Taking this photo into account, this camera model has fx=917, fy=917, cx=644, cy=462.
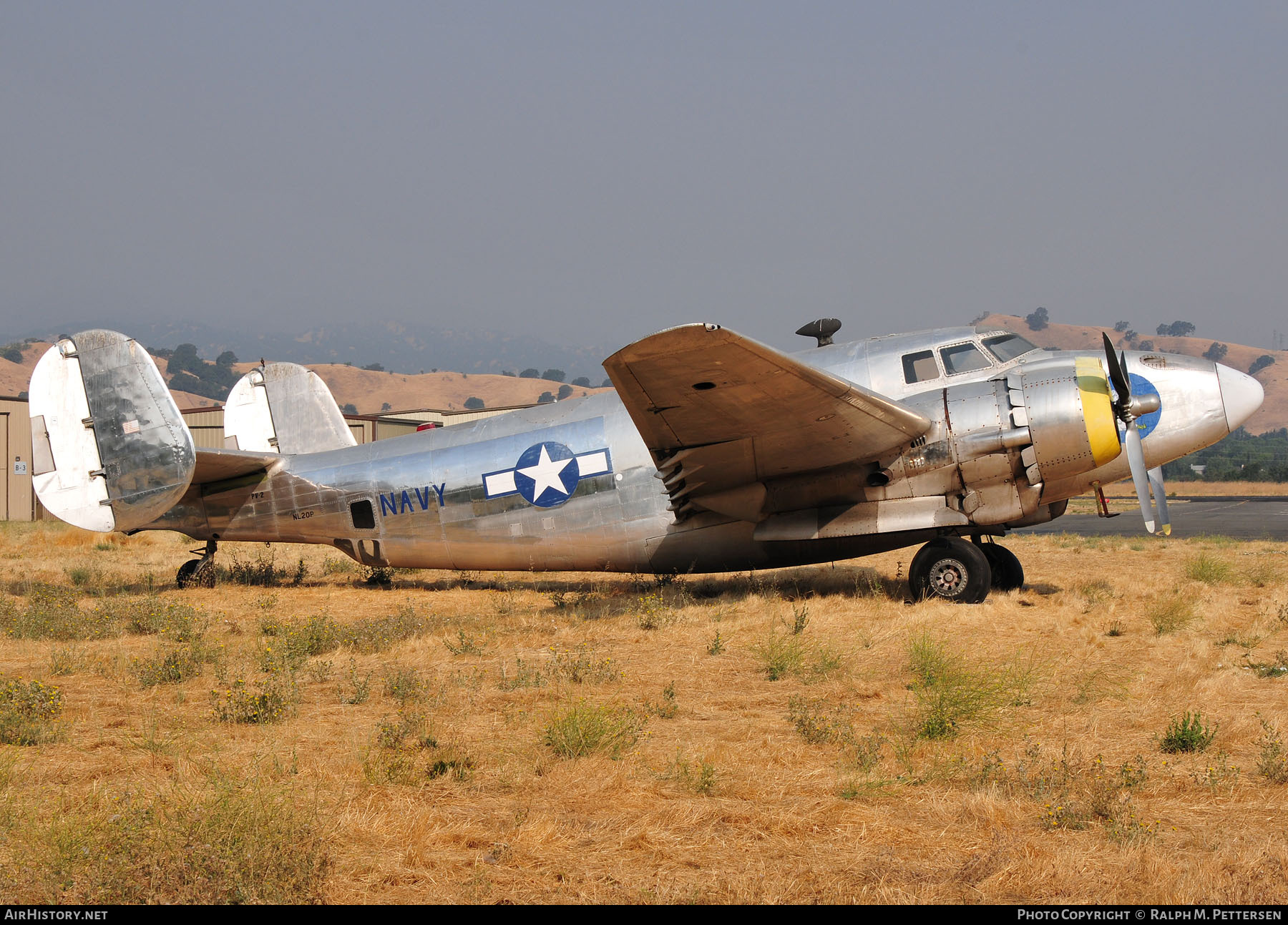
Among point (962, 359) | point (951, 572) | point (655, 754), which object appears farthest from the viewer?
point (962, 359)

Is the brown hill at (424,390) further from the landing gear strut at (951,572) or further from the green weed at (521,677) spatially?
the green weed at (521,677)

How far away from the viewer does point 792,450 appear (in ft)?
37.7

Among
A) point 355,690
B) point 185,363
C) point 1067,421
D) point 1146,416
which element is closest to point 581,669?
point 355,690

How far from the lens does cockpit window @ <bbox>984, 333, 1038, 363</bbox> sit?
1202 centimetres

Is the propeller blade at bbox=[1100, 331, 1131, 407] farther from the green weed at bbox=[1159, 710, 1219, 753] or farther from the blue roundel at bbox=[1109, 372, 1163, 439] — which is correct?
the green weed at bbox=[1159, 710, 1219, 753]

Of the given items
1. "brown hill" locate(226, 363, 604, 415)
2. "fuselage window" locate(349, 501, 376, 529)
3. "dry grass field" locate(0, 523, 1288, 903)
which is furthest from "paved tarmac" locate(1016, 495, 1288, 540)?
"brown hill" locate(226, 363, 604, 415)

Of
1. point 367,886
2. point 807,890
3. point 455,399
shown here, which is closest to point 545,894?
point 367,886

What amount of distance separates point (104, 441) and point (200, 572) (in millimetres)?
3160

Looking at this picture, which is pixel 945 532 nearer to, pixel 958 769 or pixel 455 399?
pixel 958 769

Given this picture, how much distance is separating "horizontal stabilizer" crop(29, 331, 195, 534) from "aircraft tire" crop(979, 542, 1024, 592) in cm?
1141

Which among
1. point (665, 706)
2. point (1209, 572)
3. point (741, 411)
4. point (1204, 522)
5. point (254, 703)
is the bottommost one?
point (1204, 522)

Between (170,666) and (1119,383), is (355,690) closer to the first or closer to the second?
(170,666)

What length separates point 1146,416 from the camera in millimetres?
11523

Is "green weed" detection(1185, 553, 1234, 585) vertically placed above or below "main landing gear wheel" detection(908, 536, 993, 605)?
below
